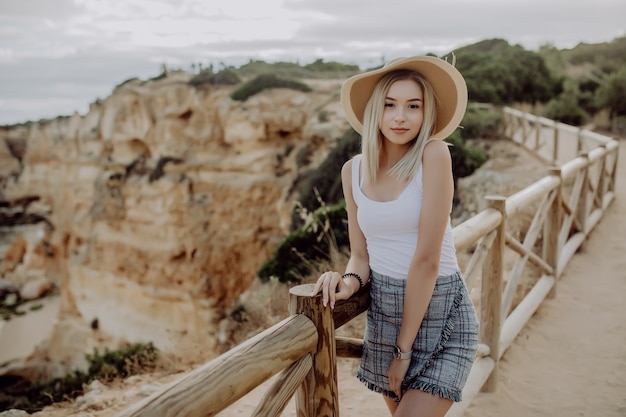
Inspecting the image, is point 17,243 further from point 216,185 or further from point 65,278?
point 216,185

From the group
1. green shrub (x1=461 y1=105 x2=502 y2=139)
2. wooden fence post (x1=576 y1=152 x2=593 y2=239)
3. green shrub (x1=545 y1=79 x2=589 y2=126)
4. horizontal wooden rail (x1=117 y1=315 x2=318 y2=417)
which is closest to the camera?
horizontal wooden rail (x1=117 y1=315 x2=318 y2=417)

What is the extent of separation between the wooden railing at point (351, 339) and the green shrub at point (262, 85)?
1113 centimetres

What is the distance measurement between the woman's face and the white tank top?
17 centimetres

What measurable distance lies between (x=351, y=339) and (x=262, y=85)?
15347 millimetres

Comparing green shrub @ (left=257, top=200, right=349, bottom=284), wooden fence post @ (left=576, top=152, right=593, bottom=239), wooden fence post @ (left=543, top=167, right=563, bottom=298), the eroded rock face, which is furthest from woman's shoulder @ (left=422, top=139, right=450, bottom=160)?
the eroded rock face

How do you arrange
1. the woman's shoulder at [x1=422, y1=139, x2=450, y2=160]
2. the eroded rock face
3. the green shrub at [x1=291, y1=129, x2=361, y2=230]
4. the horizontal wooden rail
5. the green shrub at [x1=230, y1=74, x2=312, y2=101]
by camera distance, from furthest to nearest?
the green shrub at [x1=230, y1=74, x2=312, y2=101] → the eroded rock face → the green shrub at [x1=291, y1=129, x2=361, y2=230] → the woman's shoulder at [x1=422, y1=139, x2=450, y2=160] → the horizontal wooden rail

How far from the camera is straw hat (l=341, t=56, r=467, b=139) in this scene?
1.97 meters

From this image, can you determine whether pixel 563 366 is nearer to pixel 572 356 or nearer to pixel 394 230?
pixel 572 356

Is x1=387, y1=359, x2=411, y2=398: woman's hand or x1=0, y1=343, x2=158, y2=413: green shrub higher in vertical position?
x1=387, y1=359, x2=411, y2=398: woman's hand

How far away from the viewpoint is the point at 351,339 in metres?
2.24

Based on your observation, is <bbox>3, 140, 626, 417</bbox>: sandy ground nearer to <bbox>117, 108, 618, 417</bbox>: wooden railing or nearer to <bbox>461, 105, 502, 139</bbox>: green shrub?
<bbox>117, 108, 618, 417</bbox>: wooden railing

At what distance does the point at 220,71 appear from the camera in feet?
61.2

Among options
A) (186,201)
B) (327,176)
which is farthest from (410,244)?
(186,201)

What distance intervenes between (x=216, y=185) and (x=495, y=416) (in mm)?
13362
